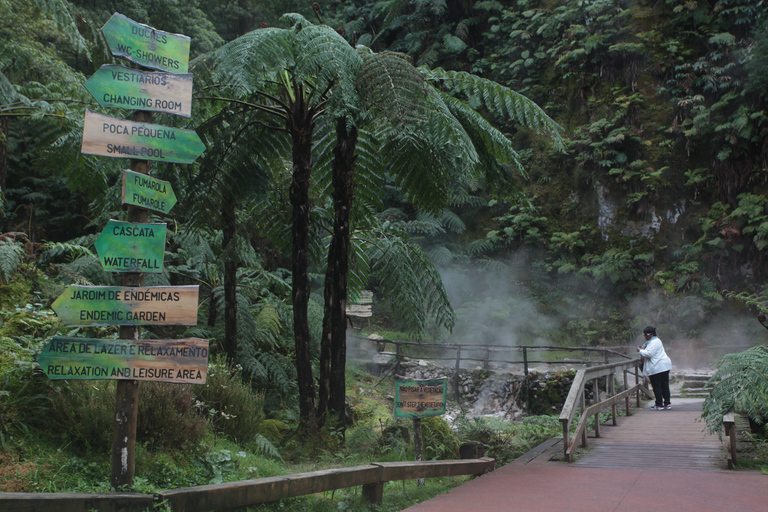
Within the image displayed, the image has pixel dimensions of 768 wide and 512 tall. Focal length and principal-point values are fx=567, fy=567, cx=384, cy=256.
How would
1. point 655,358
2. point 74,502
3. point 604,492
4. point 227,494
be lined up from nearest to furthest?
1. point 74,502
2. point 227,494
3. point 604,492
4. point 655,358

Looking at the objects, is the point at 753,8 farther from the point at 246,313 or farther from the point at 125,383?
the point at 125,383

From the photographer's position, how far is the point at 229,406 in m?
5.38

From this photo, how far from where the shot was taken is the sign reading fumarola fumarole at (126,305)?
317 centimetres

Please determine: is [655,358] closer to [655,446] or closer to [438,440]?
[655,446]

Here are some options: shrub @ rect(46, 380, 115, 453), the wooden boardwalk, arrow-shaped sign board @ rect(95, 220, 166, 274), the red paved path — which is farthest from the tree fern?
shrub @ rect(46, 380, 115, 453)

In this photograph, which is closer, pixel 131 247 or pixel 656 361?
pixel 131 247

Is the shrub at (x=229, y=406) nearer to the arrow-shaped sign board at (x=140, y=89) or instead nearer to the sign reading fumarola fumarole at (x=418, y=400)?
the sign reading fumarola fumarole at (x=418, y=400)

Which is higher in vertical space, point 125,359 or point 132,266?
point 132,266

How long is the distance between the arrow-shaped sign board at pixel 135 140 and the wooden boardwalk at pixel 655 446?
4.82 meters

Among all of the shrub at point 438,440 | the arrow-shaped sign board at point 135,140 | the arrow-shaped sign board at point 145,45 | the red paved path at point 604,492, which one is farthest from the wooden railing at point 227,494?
the arrow-shaped sign board at point 145,45

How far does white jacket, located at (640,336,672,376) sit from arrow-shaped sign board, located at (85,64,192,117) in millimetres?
7720

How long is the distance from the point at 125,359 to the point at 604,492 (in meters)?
3.71

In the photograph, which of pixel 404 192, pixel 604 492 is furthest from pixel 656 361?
pixel 404 192

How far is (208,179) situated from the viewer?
6.37 m
